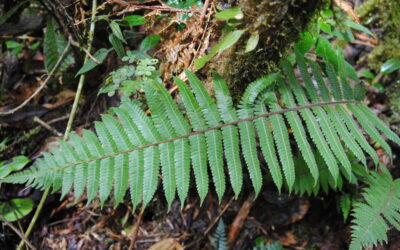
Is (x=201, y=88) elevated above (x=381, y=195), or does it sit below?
above

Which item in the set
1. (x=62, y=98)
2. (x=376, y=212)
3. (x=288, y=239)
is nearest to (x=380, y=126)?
(x=376, y=212)

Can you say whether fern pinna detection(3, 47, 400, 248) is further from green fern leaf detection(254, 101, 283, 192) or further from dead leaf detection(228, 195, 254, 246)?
dead leaf detection(228, 195, 254, 246)

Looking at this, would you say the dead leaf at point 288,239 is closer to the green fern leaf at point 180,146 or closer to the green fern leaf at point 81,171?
the green fern leaf at point 180,146

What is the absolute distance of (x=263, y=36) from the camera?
67.8 inches

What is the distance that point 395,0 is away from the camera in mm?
3061

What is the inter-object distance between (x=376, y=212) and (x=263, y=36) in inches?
61.4

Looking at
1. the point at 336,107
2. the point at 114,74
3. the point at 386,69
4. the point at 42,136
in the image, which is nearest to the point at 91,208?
the point at 42,136

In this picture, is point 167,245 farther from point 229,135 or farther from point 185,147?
point 229,135

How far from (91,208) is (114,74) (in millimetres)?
1272

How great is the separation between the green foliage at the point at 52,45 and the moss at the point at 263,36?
1.54 m

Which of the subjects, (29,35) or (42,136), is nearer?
(42,136)

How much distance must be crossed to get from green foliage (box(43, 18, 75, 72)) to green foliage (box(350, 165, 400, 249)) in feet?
9.29

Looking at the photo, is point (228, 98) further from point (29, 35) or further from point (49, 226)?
point (29, 35)

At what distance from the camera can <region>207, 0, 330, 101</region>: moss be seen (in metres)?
1.59
